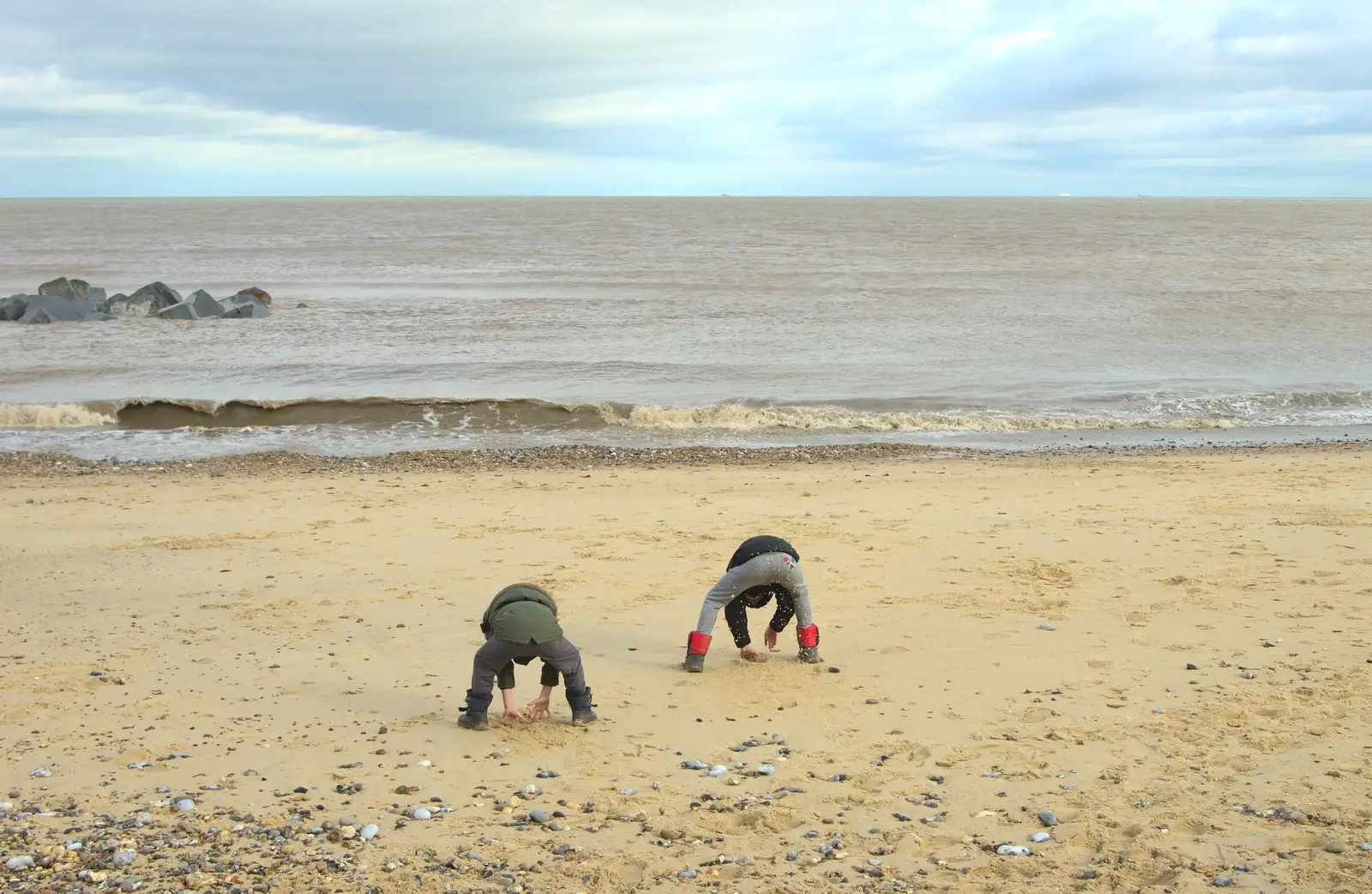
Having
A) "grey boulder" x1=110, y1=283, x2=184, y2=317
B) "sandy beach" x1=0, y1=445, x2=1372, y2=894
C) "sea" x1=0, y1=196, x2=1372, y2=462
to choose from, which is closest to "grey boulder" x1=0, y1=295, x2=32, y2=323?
"grey boulder" x1=110, y1=283, x2=184, y2=317

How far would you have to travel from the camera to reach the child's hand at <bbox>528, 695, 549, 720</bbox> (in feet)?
20.1

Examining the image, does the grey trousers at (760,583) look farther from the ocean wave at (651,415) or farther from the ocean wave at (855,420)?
the ocean wave at (855,420)

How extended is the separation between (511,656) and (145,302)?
32074mm

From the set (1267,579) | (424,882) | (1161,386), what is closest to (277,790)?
(424,882)

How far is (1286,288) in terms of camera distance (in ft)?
133

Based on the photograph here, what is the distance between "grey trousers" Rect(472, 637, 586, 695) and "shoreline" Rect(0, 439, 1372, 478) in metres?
8.62

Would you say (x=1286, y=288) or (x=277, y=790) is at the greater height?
(x=1286, y=288)

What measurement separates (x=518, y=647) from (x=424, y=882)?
1.64m

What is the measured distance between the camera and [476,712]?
6.02m

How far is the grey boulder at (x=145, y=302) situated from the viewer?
3353 centimetres

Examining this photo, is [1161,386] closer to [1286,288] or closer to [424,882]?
[424,882]

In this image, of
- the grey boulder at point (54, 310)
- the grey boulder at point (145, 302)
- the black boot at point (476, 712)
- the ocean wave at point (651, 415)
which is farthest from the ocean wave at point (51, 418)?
the grey boulder at point (145, 302)

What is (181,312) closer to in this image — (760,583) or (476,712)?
(760,583)

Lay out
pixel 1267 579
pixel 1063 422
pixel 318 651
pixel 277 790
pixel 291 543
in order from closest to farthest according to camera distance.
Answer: pixel 277 790
pixel 318 651
pixel 1267 579
pixel 291 543
pixel 1063 422
